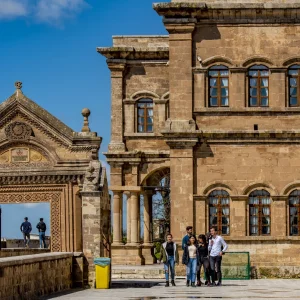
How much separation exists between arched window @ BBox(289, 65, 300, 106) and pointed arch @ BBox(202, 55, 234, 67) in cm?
196

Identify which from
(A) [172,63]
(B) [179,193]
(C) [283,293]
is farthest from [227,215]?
(C) [283,293]

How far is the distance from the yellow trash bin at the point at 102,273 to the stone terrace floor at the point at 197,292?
385 mm

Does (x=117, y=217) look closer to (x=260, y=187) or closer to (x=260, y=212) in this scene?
(x=260, y=212)

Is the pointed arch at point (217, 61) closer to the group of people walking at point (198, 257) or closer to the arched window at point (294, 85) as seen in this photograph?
the arched window at point (294, 85)

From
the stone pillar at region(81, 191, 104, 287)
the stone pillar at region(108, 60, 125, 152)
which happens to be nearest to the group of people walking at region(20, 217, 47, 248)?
the stone pillar at region(108, 60, 125, 152)

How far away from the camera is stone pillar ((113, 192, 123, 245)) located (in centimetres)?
4886

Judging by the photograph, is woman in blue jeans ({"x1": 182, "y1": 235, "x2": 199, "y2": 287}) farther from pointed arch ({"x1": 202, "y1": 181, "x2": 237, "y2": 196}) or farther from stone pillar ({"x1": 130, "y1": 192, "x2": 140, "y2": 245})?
stone pillar ({"x1": 130, "y1": 192, "x2": 140, "y2": 245})

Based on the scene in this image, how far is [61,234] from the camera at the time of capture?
51594mm

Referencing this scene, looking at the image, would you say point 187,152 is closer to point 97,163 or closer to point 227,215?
point 227,215

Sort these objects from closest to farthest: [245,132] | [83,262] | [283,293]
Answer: [283,293] → [83,262] → [245,132]

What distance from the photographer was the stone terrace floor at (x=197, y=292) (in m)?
29.1

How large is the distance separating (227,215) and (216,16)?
6353 mm

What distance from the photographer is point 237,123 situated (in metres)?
39.7

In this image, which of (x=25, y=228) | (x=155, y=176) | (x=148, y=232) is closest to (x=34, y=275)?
(x=148, y=232)
